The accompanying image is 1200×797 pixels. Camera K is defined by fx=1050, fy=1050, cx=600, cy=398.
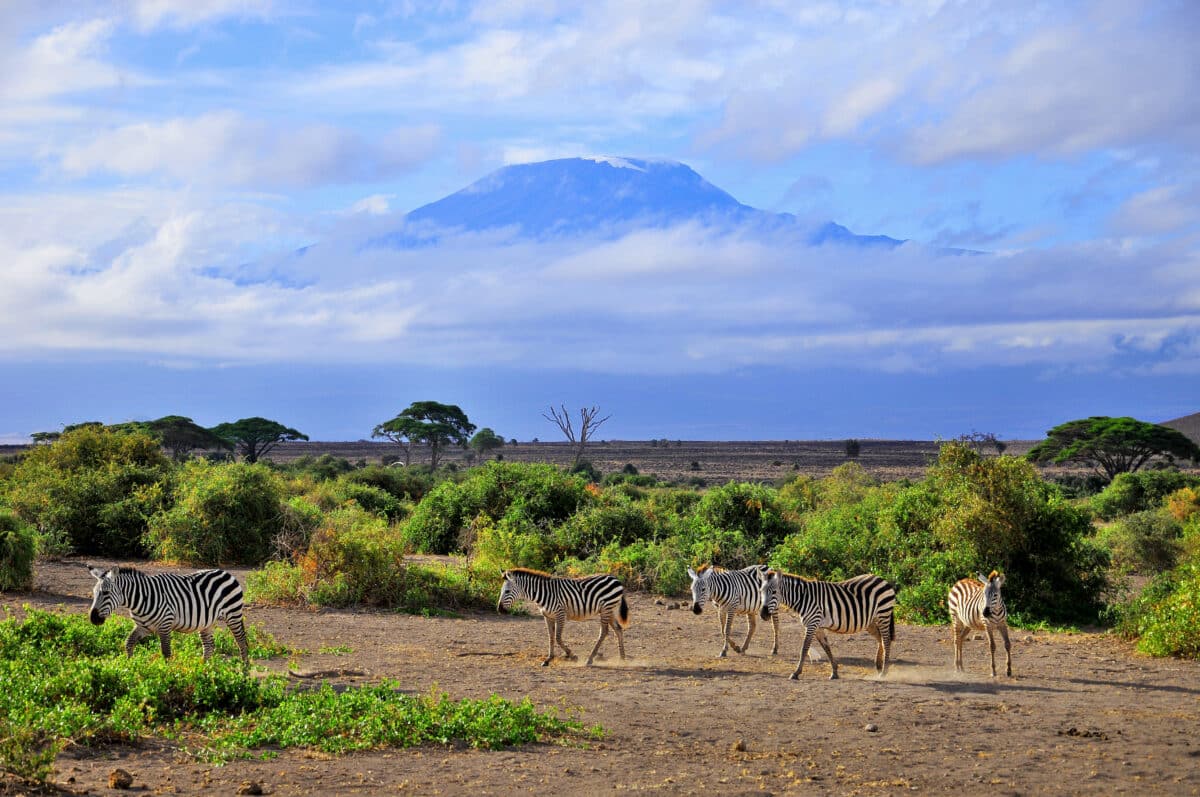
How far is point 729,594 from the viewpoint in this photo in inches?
604

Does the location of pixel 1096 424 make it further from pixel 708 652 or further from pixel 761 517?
pixel 708 652

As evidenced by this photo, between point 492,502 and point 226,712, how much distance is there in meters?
18.8

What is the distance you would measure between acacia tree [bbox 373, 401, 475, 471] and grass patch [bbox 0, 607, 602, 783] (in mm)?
60175

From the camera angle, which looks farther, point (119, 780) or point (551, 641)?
point (551, 641)

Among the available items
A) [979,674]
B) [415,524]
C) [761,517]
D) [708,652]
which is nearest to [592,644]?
[708,652]

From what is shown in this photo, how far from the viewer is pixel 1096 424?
58406mm

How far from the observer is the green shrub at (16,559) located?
62.2 feet

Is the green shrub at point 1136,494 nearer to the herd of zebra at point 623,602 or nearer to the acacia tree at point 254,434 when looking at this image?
the herd of zebra at point 623,602

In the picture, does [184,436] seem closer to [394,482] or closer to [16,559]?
[394,482]

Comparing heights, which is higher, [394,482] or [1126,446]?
[1126,446]

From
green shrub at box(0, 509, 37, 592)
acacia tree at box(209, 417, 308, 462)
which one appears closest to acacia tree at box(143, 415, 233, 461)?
acacia tree at box(209, 417, 308, 462)

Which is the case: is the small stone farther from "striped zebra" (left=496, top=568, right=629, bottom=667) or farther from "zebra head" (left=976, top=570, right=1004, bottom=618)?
"zebra head" (left=976, top=570, right=1004, bottom=618)

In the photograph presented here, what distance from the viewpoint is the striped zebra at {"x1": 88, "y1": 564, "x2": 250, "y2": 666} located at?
12.1 meters

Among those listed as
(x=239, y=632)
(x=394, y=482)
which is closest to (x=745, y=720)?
(x=239, y=632)
